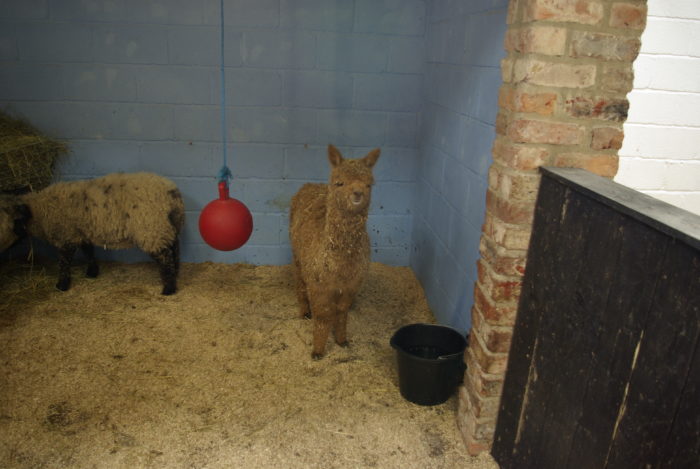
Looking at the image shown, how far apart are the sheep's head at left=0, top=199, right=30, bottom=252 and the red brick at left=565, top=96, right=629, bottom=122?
150 inches

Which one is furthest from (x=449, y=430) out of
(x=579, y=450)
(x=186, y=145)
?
(x=186, y=145)

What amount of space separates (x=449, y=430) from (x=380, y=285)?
6.14 feet

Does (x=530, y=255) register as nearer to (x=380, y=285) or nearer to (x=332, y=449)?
(x=332, y=449)

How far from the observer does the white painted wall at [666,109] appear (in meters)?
2.63

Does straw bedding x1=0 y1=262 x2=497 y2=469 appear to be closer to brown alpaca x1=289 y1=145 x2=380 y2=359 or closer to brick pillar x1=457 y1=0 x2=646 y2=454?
brown alpaca x1=289 y1=145 x2=380 y2=359

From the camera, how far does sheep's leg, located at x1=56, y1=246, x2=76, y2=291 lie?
13.9 ft

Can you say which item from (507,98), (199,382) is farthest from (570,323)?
(199,382)

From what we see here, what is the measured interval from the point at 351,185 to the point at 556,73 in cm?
124

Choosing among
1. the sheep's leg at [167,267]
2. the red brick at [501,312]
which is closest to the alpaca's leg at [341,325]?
the red brick at [501,312]

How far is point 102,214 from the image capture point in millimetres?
4070

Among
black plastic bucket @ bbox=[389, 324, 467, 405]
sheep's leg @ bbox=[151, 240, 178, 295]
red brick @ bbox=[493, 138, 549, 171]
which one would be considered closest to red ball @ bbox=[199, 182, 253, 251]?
black plastic bucket @ bbox=[389, 324, 467, 405]

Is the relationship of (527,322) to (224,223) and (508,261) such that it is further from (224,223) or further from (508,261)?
(224,223)

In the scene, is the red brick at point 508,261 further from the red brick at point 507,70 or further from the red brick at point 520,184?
the red brick at point 507,70

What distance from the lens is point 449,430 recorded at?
9.51 ft
